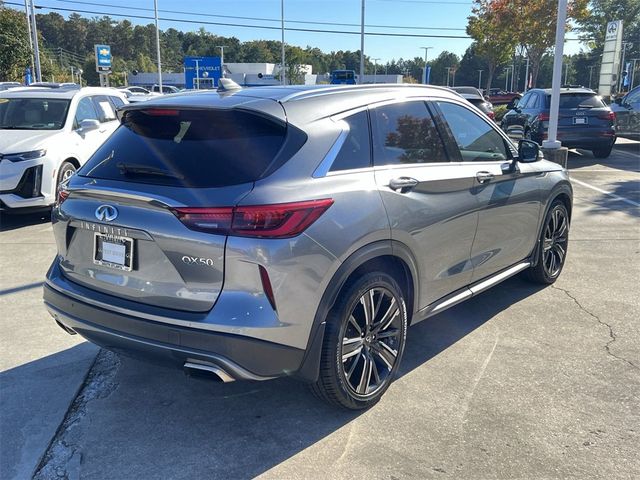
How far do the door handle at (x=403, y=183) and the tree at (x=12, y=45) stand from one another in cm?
3558

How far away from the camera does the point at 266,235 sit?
9.04 ft

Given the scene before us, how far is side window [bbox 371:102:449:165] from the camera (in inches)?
139

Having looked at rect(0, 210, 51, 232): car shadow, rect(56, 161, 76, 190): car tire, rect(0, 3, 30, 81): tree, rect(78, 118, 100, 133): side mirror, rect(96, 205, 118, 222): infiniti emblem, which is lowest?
rect(0, 210, 51, 232): car shadow

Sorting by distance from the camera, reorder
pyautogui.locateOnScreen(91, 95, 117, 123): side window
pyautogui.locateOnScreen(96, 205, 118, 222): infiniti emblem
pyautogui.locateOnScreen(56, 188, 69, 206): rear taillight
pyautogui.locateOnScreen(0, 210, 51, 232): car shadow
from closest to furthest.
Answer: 1. pyautogui.locateOnScreen(96, 205, 118, 222): infiniti emblem
2. pyautogui.locateOnScreen(56, 188, 69, 206): rear taillight
3. pyautogui.locateOnScreen(0, 210, 51, 232): car shadow
4. pyautogui.locateOnScreen(91, 95, 117, 123): side window

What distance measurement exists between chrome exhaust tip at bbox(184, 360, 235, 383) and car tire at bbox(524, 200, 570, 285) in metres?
3.47

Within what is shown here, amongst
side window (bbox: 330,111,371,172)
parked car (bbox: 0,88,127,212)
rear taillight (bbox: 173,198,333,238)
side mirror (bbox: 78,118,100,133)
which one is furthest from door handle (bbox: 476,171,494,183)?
side mirror (bbox: 78,118,100,133)

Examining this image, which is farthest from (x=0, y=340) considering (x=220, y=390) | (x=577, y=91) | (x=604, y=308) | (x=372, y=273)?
(x=577, y=91)

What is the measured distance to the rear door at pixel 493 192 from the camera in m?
4.25

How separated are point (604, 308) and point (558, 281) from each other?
28.5 inches

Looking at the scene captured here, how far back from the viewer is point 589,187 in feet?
35.2

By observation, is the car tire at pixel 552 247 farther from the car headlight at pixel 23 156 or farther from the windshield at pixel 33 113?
the windshield at pixel 33 113

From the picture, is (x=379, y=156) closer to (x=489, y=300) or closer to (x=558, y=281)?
(x=489, y=300)

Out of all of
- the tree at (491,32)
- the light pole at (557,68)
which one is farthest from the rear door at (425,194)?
the tree at (491,32)

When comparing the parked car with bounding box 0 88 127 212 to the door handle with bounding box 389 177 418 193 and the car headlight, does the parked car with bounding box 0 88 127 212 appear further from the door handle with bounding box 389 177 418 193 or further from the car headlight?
the door handle with bounding box 389 177 418 193
